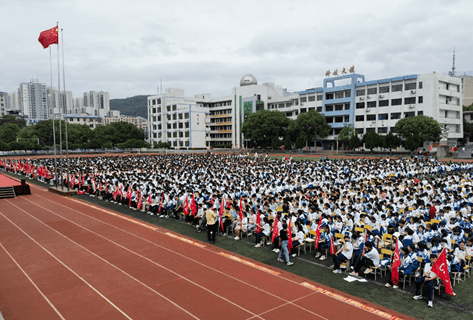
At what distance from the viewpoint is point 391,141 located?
49.1 meters

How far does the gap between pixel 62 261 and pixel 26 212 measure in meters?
9.08

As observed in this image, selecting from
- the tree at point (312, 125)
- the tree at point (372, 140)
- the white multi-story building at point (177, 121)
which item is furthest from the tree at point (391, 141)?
the white multi-story building at point (177, 121)

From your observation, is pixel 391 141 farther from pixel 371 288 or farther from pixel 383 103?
pixel 371 288

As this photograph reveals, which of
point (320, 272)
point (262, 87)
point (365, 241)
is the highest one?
point (262, 87)

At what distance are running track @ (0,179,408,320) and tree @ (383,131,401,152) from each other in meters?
45.8

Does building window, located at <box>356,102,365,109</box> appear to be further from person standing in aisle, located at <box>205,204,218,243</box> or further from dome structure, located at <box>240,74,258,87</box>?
person standing in aisle, located at <box>205,204,218,243</box>

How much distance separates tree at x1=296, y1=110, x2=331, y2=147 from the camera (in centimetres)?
5756

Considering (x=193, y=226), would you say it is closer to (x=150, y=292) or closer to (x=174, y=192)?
(x=174, y=192)

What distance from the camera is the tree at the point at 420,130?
4419 centimetres

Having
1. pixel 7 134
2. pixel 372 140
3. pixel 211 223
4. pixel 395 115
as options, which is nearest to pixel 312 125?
pixel 372 140

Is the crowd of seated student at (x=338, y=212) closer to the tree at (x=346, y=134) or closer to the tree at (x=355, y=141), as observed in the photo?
the tree at (x=355, y=141)

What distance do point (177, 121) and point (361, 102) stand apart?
44.3m

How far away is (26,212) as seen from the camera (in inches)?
659

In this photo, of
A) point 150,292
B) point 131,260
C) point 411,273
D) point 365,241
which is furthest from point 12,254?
point 411,273
